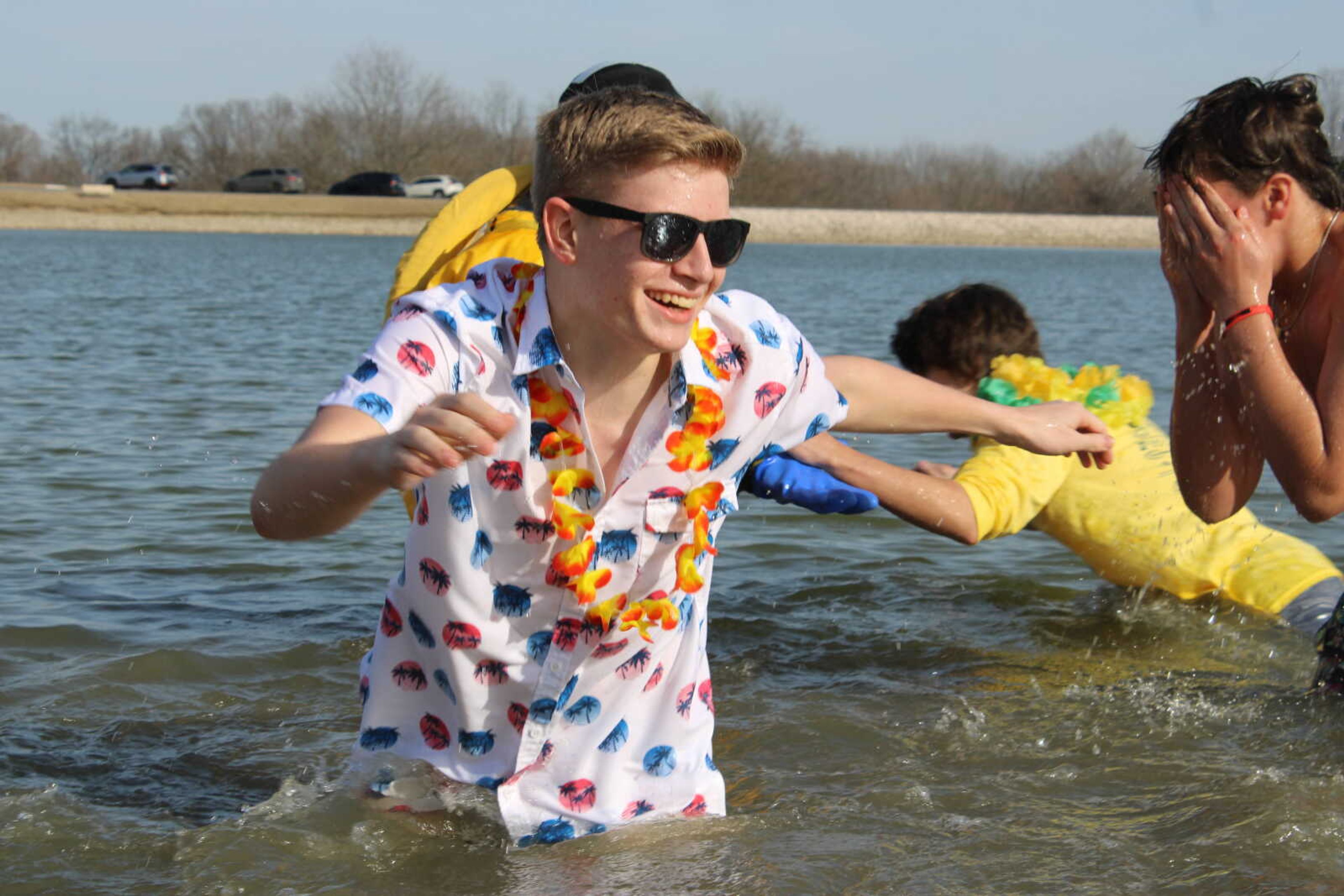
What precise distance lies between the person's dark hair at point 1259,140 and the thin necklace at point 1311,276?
0.14 ft

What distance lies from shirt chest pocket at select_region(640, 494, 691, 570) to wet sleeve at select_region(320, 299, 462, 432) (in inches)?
18.5

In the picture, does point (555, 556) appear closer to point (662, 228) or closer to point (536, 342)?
point (536, 342)

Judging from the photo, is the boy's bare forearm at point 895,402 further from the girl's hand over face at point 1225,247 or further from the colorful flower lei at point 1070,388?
the colorful flower lei at point 1070,388

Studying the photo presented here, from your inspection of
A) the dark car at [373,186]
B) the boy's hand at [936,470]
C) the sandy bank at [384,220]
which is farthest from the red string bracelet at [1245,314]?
the dark car at [373,186]

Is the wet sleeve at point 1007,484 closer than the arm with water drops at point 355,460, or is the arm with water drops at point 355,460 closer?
the arm with water drops at point 355,460

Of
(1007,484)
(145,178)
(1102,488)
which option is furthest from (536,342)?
(145,178)

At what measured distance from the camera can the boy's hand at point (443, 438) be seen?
2.29 metres

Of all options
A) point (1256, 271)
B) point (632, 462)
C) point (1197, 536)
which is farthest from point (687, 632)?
point (1197, 536)

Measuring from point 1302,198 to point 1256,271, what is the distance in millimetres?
224

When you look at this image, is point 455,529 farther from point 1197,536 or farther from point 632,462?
point 1197,536

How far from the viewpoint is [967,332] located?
17.9 feet

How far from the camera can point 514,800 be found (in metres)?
3.09

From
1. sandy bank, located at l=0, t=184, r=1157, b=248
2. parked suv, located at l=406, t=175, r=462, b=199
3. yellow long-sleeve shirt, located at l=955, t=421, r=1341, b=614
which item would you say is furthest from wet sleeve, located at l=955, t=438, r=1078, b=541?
parked suv, located at l=406, t=175, r=462, b=199

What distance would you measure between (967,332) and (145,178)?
72721 mm
